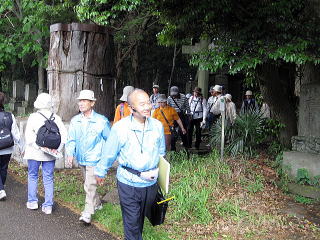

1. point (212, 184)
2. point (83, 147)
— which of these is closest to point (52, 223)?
point (83, 147)

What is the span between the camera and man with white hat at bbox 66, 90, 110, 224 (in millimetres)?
4633

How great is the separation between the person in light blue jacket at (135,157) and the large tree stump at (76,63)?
390 cm

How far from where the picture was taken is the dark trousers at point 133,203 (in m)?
3.37

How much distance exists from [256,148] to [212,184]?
10.4 ft

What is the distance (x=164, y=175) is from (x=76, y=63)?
424 centimetres

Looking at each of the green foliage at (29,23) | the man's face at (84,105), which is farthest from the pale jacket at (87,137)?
the green foliage at (29,23)

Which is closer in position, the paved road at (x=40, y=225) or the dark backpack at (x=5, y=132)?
the paved road at (x=40, y=225)

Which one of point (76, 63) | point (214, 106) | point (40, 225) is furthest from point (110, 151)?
point (214, 106)

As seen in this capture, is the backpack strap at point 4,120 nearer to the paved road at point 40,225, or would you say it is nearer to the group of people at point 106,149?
the group of people at point 106,149

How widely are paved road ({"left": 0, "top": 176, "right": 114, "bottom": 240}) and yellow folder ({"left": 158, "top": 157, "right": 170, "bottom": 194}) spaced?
4.16ft

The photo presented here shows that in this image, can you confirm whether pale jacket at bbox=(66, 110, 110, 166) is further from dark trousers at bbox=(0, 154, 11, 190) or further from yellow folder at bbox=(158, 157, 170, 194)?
dark trousers at bbox=(0, 154, 11, 190)

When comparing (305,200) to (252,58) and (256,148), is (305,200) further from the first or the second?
(256,148)

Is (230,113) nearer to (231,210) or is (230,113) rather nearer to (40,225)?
(231,210)

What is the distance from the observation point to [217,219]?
15.5 feet
